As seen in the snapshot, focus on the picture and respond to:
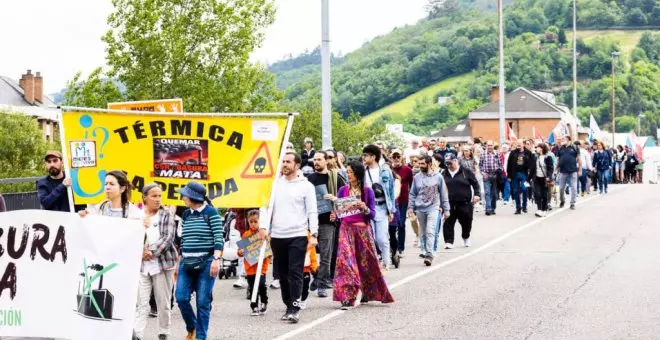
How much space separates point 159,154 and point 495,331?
4.36 meters

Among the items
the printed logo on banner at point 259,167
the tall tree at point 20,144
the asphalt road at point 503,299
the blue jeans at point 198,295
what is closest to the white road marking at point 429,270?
the asphalt road at point 503,299

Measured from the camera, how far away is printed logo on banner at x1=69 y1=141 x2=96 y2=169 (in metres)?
13.1

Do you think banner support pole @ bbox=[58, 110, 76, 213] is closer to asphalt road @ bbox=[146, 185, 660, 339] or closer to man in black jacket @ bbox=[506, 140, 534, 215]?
asphalt road @ bbox=[146, 185, 660, 339]

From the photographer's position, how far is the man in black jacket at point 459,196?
21.2m

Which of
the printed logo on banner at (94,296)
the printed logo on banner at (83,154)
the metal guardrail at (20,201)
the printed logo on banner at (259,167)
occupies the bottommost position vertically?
the printed logo on banner at (94,296)

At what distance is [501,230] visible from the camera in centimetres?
2506

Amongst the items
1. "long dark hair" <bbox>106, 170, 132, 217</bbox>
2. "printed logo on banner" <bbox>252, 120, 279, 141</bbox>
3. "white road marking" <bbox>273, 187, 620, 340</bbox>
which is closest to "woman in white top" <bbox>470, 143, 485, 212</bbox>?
"white road marking" <bbox>273, 187, 620, 340</bbox>

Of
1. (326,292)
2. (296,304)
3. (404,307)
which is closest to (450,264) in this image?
(326,292)

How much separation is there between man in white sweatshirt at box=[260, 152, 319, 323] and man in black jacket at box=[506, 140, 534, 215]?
56.6 ft

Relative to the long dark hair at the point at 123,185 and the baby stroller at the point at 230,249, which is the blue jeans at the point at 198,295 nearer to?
the long dark hair at the point at 123,185

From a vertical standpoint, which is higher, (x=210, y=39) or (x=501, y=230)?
(x=210, y=39)

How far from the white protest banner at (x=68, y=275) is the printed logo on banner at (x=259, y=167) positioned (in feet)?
11.6

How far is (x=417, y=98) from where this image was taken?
190m

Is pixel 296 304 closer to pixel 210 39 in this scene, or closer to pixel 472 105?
pixel 210 39
